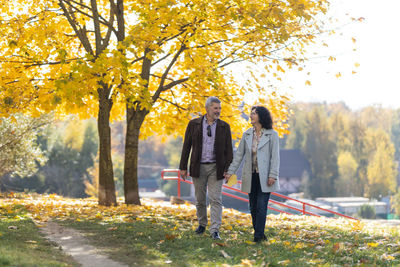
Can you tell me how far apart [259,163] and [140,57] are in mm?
7476

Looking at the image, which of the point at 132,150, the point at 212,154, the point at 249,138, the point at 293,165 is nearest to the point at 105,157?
the point at 132,150

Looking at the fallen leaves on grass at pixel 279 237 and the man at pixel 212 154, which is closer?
the fallen leaves on grass at pixel 279 237

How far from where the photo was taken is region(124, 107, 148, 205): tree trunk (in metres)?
13.9

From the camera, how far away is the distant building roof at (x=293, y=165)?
76.3 meters

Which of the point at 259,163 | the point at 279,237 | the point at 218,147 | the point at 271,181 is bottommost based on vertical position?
the point at 279,237

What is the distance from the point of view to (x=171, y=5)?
34.6ft

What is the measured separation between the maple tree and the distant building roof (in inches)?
2442

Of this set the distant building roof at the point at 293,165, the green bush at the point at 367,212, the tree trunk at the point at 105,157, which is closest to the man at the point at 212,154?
the tree trunk at the point at 105,157

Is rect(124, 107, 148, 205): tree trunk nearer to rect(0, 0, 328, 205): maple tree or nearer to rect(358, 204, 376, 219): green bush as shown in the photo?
rect(0, 0, 328, 205): maple tree

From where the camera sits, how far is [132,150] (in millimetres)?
14000

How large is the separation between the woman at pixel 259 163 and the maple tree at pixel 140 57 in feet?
11.8

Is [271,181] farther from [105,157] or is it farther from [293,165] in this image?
[293,165]

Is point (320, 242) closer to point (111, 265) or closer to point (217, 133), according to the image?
point (217, 133)

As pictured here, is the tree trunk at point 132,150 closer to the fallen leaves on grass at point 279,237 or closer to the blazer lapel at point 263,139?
the fallen leaves on grass at point 279,237
